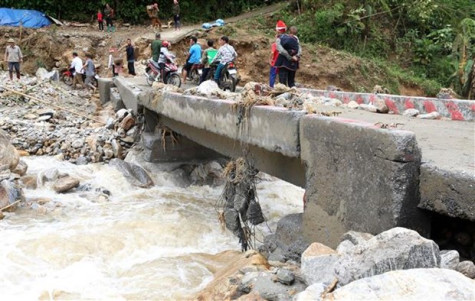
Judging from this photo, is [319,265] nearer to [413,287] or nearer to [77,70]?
[413,287]

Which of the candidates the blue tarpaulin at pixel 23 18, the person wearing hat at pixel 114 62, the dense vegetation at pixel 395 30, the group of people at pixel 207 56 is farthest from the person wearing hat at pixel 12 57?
the dense vegetation at pixel 395 30

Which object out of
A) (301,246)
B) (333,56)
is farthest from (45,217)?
(333,56)

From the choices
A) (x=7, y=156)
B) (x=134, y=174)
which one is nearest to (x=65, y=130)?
(x=134, y=174)

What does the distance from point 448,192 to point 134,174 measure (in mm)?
7196

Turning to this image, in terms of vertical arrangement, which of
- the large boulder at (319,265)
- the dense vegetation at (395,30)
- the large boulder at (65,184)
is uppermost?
the dense vegetation at (395,30)

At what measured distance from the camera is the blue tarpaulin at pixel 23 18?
761 inches

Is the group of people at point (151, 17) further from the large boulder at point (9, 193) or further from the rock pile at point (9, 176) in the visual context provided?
the large boulder at point (9, 193)

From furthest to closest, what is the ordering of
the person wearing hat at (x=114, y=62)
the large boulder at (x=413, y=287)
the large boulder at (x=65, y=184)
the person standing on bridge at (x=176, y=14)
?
the person standing on bridge at (x=176, y=14) < the person wearing hat at (x=114, y=62) < the large boulder at (x=65, y=184) < the large boulder at (x=413, y=287)

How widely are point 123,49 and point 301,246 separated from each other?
15.9 meters

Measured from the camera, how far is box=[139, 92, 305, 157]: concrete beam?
4.51 m

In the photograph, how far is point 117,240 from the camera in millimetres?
6301

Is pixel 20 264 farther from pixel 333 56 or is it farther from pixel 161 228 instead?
pixel 333 56

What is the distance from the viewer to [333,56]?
18.9m

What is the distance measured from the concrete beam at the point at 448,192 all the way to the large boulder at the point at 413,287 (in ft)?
2.55
